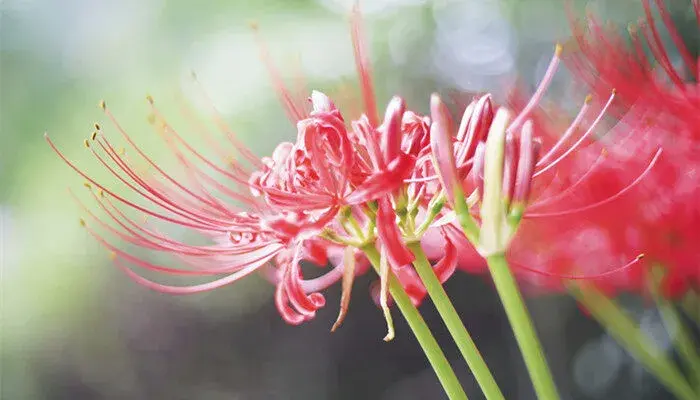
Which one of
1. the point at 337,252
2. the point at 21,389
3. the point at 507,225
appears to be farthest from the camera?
the point at 21,389

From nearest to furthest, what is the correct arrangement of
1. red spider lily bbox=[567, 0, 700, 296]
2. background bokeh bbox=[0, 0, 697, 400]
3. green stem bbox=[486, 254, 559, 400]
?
green stem bbox=[486, 254, 559, 400]
red spider lily bbox=[567, 0, 700, 296]
background bokeh bbox=[0, 0, 697, 400]

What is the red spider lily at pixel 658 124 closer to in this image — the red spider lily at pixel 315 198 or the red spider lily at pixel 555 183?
the red spider lily at pixel 555 183

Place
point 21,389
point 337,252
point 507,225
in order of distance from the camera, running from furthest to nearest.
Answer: point 21,389
point 337,252
point 507,225

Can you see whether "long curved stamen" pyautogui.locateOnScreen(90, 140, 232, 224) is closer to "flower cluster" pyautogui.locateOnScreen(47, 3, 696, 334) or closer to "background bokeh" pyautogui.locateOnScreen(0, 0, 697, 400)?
"flower cluster" pyautogui.locateOnScreen(47, 3, 696, 334)

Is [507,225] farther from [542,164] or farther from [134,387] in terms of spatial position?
[134,387]

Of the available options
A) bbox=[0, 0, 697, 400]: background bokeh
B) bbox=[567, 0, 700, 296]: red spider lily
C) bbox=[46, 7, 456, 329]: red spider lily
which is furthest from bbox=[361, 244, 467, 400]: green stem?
bbox=[0, 0, 697, 400]: background bokeh

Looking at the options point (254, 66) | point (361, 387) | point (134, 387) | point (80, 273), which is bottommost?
point (361, 387)

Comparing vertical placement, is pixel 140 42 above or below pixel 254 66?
above

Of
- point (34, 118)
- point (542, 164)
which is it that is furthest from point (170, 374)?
point (542, 164)
